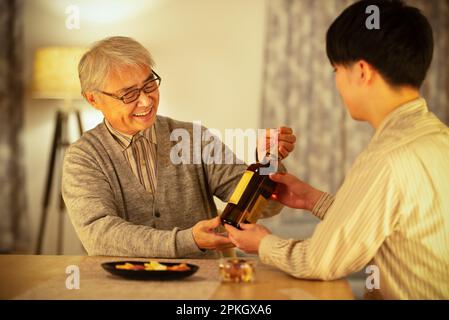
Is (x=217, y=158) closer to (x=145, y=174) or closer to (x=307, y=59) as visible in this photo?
(x=145, y=174)

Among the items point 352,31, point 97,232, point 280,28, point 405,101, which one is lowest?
point 97,232

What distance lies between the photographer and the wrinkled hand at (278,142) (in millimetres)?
1894

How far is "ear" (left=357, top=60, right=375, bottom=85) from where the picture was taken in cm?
143

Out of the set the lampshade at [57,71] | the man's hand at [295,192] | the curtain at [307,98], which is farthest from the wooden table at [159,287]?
the curtain at [307,98]

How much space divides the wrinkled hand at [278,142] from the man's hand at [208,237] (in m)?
0.27

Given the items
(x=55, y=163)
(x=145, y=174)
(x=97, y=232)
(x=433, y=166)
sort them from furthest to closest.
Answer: (x=55, y=163)
(x=145, y=174)
(x=97, y=232)
(x=433, y=166)

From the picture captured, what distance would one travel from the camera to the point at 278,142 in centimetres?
195

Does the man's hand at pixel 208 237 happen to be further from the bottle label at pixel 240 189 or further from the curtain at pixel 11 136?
the curtain at pixel 11 136

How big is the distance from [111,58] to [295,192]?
29.0 inches

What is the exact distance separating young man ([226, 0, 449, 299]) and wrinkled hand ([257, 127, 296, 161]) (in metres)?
0.44

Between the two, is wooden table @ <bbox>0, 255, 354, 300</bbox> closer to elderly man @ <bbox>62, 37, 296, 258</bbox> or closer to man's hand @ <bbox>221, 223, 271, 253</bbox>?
man's hand @ <bbox>221, 223, 271, 253</bbox>
